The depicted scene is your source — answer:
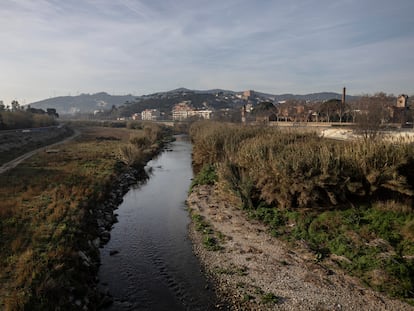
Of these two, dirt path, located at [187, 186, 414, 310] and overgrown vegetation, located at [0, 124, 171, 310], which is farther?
dirt path, located at [187, 186, 414, 310]

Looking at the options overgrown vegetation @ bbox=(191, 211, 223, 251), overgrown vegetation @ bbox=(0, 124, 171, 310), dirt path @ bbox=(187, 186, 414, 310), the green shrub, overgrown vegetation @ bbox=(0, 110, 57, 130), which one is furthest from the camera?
overgrown vegetation @ bbox=(0, 110, 57, 130)

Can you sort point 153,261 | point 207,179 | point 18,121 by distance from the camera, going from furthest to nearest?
point 18,121
point 207,179
point 153,261

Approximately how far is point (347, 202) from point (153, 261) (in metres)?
11.2

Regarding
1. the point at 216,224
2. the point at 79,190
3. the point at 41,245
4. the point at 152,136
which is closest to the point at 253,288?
the point at 216,224

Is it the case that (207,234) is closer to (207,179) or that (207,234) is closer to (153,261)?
(153,261)

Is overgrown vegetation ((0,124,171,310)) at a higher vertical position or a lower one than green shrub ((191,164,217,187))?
higher

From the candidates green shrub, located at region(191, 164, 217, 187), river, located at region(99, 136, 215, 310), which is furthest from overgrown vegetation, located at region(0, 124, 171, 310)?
green shrub, located at region(191, 164, 217, 187)

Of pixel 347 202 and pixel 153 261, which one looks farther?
pixel 347 202

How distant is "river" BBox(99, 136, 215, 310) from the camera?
1187 centimetres

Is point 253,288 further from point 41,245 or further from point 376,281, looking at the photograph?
point 41,245

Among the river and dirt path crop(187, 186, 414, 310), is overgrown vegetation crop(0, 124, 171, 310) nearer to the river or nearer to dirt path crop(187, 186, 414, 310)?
the river

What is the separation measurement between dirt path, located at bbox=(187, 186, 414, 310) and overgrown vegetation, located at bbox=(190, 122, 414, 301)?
2.36ft

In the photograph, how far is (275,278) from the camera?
12.6 m

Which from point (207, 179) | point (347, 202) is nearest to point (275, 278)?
point (347, 202)
